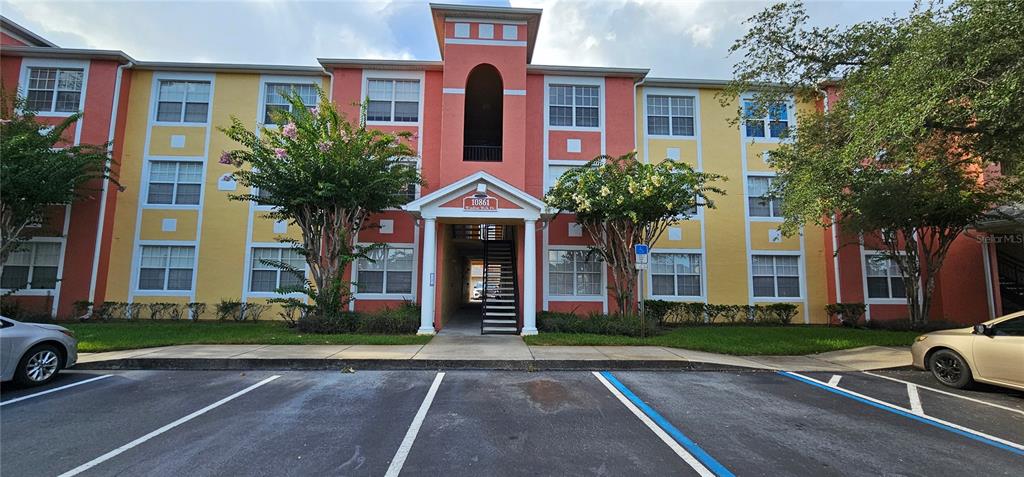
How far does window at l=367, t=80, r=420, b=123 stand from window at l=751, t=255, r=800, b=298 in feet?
45.2

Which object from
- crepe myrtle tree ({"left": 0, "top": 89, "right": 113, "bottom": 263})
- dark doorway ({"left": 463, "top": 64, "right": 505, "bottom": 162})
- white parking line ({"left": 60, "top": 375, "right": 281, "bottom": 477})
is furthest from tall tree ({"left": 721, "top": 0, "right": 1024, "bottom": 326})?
crepe myrtle tree ({"left": 0, "top": 89, "right": 113, "bottom": 263})

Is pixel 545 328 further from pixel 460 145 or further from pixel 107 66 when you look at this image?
pixel 107 66

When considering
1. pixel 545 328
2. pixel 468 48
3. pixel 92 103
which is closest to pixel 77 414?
pixel 545 328

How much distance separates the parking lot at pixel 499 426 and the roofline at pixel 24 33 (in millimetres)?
16269

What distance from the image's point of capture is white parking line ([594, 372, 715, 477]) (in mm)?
3921

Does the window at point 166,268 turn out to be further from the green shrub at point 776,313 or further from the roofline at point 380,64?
the green shrub at point 776,313

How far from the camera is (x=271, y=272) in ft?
49.7

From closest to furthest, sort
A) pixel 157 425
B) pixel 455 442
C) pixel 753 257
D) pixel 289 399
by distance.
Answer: pixel 455 442 → pixel 157 425 → pixel 289 399 → pixel 753 257

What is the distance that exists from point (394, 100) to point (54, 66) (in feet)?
39.4

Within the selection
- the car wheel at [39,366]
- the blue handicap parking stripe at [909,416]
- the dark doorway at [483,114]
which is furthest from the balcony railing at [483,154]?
the car wheel at [39,366]

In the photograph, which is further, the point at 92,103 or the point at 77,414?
the point at 92,103

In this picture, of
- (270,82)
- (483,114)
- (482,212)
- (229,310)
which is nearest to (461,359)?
(482,212)

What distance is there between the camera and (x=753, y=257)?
15.8 meters

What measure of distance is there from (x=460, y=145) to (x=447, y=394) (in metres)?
9.71
